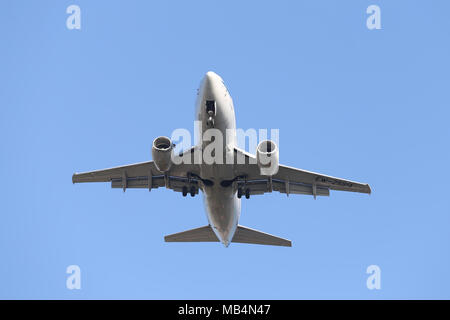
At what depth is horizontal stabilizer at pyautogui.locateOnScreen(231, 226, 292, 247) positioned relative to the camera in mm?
34531

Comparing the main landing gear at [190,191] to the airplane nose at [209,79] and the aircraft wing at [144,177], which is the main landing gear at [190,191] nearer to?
the aircraft wing at [144,177]

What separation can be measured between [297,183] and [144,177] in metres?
8.04

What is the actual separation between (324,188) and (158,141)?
9826 mm

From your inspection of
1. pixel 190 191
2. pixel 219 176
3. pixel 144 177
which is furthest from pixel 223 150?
pixel 144 177

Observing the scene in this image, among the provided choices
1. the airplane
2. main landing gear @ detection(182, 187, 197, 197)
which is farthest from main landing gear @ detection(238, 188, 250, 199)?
main landing gear @ detection(182, 187, 197, 197)

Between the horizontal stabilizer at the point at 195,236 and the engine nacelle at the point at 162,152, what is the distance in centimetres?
779

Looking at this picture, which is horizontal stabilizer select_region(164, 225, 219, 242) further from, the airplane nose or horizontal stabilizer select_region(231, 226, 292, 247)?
the airplane nose

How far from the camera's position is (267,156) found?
88.5 feet

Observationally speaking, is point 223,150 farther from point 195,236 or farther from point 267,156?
point 195,236

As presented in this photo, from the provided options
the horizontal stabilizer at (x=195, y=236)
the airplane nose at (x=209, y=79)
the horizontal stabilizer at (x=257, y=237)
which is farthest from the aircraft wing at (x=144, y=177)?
the airplane nose at (x=209, y=79)

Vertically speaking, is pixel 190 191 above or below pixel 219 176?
below

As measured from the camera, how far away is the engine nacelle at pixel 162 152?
2697 centimetres

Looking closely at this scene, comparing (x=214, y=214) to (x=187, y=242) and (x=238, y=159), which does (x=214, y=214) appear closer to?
(x=238, y=159)
